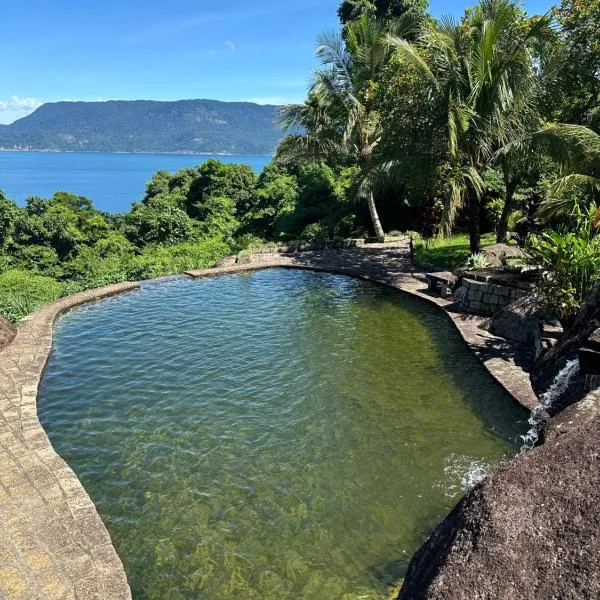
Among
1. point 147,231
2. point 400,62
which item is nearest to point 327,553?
point 400,62

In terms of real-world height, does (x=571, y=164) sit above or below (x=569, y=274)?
above

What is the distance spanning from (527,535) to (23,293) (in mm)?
17748

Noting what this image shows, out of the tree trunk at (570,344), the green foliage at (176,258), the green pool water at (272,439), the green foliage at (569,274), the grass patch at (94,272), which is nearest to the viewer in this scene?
the green pool water at (272,439)

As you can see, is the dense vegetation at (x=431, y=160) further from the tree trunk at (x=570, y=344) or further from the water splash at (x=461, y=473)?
the water splash at (x=461, y=473)

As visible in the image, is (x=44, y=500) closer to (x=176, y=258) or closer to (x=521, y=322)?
(x=521, y=322)

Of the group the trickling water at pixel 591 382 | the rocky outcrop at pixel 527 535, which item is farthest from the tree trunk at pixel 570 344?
the rocky outcrop at pixel 527 535

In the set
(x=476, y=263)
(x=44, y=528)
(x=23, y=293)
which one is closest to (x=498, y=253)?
(x=476, y=263)

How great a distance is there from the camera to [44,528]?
6145 millimetres

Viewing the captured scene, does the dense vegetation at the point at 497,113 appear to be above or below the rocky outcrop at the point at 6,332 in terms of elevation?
above

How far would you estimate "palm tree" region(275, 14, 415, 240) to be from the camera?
2194 cm

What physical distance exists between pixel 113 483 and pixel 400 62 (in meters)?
16.0

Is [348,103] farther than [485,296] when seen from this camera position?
Yes

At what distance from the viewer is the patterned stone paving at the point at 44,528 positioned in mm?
5336

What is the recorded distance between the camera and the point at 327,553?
607cm
